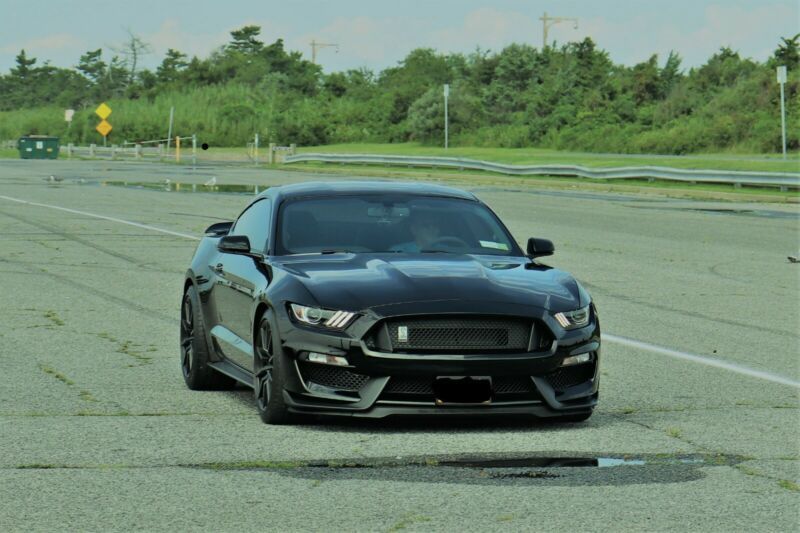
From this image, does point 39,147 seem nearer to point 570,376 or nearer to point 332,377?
point 332,377

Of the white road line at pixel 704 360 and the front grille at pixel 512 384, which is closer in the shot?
the front grille at pixel 512 384

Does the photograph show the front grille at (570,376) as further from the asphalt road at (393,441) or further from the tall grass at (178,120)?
the tall grass at (178,120)

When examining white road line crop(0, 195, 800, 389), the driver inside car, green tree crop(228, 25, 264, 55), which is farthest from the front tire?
green tree crop(228, 25, 264, 55)

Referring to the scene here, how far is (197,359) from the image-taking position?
977 cm

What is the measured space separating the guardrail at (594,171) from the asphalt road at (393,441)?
2118cm

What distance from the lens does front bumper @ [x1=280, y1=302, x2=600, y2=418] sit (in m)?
7.87

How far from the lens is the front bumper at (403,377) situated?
787 centimetres

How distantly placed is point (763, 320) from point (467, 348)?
6.40 metres

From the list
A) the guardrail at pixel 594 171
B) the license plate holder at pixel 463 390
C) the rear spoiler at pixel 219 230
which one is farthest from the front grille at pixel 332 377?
the guardrail at pixel 594 171

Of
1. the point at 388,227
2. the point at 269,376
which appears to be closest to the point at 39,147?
the point at 388,227

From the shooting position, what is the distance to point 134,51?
15125 centimetres

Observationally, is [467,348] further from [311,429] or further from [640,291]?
[640,291]

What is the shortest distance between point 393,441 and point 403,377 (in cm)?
34

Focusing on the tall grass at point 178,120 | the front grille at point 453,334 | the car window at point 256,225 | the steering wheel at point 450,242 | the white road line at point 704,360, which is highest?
the tall grass at point 178,120
